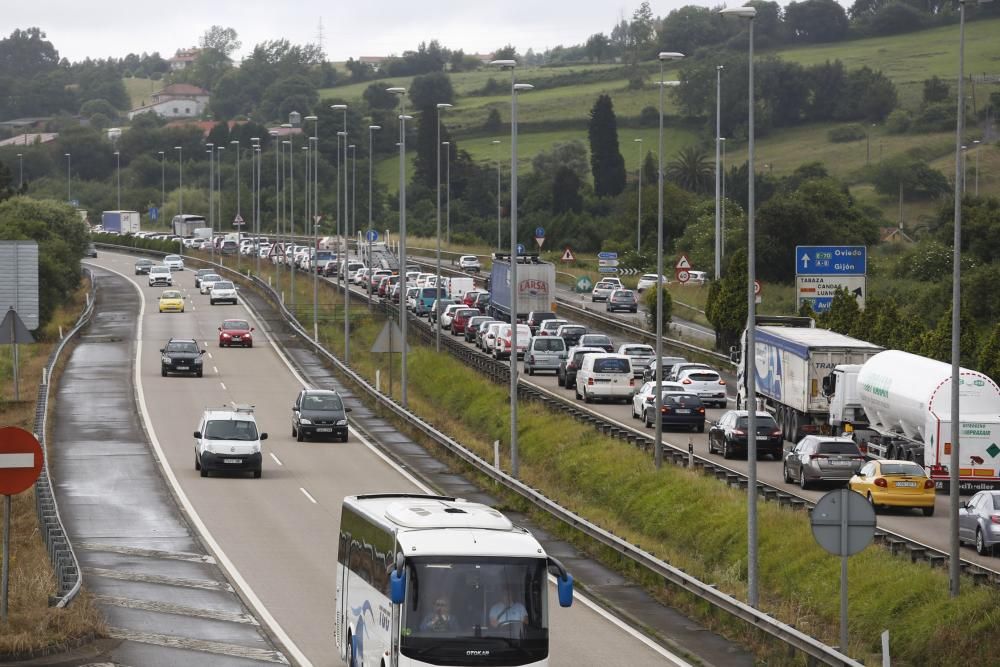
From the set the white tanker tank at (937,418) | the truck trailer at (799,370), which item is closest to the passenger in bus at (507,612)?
the white tanker tank at (937,418)

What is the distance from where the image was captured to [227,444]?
130 feet

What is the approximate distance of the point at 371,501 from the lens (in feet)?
67.1

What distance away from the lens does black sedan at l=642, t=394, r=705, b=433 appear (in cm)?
5109

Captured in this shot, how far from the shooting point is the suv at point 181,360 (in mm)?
61438

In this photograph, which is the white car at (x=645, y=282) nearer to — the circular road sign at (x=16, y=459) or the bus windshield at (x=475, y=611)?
the circular road sign at (x=16, y=459)

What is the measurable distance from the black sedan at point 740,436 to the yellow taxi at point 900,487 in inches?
302

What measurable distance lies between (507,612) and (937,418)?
24.5 meters

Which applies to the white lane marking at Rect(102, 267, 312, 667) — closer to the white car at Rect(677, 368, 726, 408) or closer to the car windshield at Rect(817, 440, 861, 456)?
the car windshield at Rect(817, 440, 861, 456)

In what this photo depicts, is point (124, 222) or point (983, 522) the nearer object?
point (983, 522)

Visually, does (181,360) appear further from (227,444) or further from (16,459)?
(16,459)

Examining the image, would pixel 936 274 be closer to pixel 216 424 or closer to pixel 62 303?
pixel 62 303

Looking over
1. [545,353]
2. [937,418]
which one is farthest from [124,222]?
[937,418]

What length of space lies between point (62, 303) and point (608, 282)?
31327 millimetres

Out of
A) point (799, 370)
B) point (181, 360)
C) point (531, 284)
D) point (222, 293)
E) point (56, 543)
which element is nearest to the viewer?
point (56, 543)
